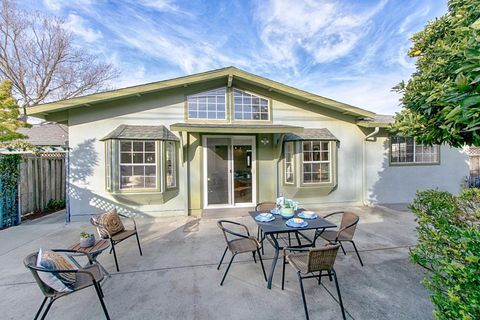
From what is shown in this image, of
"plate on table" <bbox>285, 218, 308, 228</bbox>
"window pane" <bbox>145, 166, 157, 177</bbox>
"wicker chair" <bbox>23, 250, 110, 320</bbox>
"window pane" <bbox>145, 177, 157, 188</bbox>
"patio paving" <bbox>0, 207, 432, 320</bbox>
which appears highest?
"window pane" <bbox>145, 166, 157, 177</bbox>

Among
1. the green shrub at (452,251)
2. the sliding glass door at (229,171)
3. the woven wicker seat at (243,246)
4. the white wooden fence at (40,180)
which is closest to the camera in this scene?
the green shrub at (452,251)

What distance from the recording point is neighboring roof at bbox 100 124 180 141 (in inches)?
223

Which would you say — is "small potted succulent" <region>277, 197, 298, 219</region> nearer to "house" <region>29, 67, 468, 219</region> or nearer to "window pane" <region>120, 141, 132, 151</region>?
"house" <region>29, 67, 468, 219</region>

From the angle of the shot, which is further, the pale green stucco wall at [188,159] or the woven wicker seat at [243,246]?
the pale green stucco wall at [188,159]

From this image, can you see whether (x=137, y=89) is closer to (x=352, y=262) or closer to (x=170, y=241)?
(x=170, y=241)

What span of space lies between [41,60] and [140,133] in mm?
13546

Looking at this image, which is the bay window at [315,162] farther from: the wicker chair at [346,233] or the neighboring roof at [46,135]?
the neighboring roof at [46,135]

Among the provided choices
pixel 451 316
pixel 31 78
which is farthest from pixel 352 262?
pixel 31 78

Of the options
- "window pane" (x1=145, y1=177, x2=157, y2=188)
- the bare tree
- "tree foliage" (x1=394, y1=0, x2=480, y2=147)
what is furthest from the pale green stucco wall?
the bare tree

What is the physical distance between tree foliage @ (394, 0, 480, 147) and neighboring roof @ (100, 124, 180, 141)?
546 cm

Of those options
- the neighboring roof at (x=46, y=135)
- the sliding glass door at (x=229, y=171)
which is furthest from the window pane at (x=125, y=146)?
the neighboring roof at (x=46, y=135)

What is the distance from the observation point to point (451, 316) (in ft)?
4.80

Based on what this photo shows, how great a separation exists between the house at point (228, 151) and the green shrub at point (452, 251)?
397 cm

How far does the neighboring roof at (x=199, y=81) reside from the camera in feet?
17.9
